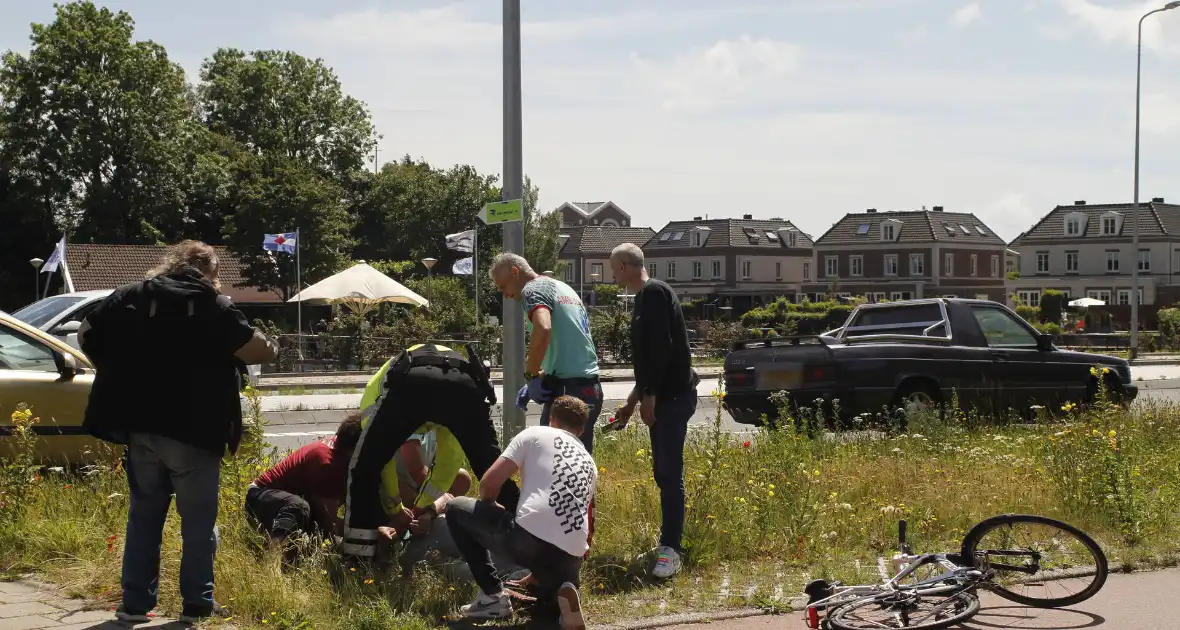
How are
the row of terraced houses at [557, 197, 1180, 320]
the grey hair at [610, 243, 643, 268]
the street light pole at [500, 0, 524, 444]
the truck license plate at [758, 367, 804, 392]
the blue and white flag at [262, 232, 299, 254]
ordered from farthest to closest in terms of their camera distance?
the row of terraced houses at [557, 197, 1180, 320] < the blue and white flag at [262, 232, 299, 254] < the truck license plate at [758, 367, 804, 392] < the street light pole at [500, 0, 524, 444] < the grey hair at [610, 243, 643, 268]

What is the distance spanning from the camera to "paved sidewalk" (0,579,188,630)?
548cm

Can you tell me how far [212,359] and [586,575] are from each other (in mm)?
2204

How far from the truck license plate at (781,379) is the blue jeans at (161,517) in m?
7.79

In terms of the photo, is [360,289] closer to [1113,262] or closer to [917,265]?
[917,265]

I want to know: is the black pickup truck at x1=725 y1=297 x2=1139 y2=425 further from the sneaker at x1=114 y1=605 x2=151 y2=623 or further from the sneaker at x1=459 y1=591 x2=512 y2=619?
the sneaker at x1=114 y1=605 x2=151 y2=623

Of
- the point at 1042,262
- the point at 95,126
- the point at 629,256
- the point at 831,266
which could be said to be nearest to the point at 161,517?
the point at 629,256

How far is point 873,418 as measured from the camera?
12875 millimetres

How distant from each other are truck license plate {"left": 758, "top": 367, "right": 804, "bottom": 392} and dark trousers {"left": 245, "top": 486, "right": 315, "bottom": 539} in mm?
6904

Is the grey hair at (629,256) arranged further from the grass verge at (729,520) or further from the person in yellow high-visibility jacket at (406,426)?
the grass verge at (729,520)

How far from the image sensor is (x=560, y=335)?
6.88 meters

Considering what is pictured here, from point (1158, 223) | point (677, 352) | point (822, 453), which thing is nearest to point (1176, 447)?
point (822, 453)

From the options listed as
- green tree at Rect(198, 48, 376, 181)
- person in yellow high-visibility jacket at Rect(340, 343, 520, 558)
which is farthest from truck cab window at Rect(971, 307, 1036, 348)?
green tree at Rect(198, 48, 376, 181)

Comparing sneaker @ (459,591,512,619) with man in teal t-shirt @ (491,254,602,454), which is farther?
man in teal t-shirt @ (491,254,602,454)

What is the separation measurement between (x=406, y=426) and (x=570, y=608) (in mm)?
1281
